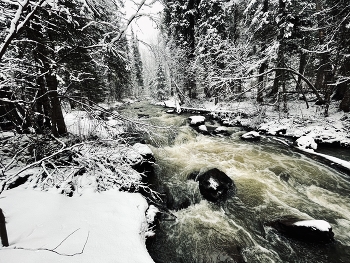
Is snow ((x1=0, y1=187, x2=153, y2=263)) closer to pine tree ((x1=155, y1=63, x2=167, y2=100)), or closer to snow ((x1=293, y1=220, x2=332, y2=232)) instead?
snow ((x1=293, y1=220, x2=332, y2=232))

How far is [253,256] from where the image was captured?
419 centimetres

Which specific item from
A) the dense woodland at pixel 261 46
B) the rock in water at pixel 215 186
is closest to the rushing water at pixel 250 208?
the rock in water at pixel 215 186

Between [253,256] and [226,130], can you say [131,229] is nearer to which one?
[253,256]

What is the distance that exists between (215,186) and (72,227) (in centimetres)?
434

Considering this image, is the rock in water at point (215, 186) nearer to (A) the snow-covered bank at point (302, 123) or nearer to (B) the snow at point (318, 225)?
(B) the snow at point (318, 225)

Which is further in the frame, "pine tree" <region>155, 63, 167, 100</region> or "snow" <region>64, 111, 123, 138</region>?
"pine tree" <region>155, 63, 167, 100</region>

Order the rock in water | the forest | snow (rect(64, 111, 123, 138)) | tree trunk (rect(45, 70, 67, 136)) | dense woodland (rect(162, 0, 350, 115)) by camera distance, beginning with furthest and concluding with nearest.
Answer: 1. dense woodland (rect(162, 0, 350, 115))
2. the rock in water
3. tree trunk (rect(45, 70, 67, 136))
4. snow (rect(64, 111, 123, 138))
5. the forest

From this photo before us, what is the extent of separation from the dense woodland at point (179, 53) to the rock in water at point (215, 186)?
136 inches

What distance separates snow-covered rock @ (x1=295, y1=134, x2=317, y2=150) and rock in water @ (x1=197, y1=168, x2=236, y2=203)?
17.0 ft

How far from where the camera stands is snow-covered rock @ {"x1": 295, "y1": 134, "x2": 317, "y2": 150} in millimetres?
9016

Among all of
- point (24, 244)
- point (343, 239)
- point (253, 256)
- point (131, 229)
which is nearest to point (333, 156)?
point (343, 239)

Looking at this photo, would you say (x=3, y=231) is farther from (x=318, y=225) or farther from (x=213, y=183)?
(x=318, y=225)

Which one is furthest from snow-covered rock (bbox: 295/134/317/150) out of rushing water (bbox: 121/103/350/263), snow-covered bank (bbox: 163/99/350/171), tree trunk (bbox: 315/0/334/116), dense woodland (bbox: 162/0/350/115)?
dense woodland (bbox: 162/0/350/115)

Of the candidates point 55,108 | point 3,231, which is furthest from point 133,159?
point 3,231
